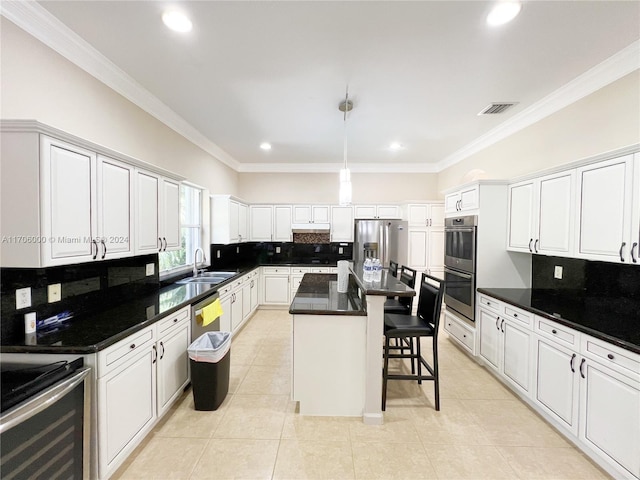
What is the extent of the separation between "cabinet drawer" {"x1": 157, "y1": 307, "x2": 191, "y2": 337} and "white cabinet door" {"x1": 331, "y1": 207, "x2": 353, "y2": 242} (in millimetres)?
3467

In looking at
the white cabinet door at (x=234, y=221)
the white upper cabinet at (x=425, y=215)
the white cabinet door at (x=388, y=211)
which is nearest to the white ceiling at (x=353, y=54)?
the white cabinet door at (x=234, y=221)

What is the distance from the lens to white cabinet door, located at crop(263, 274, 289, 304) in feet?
17.4

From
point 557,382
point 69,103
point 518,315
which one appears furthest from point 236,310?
point 557,382

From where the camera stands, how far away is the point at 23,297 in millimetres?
1631

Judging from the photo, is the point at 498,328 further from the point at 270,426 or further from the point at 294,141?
the point at 294,141

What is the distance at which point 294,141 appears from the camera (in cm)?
424

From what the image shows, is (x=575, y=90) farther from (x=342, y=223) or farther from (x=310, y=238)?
(x=310, y=238)

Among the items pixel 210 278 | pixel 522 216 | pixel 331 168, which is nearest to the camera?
pixel 522 216

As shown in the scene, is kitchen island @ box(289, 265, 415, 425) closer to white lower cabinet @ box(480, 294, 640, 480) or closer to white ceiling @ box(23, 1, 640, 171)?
white lower cabinet @ box(480, 294, 640, 480)

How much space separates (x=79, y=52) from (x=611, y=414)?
4.33 metres

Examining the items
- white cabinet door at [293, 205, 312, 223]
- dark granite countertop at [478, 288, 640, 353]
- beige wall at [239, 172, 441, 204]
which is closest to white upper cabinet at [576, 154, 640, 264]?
dark granite countertop at [478, 288, 640, 353]

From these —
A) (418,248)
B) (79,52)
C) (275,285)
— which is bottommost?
(275,285)

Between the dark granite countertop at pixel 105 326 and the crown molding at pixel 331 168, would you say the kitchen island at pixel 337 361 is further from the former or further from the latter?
the crown molding at pixel 331 168

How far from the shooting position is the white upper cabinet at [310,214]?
5.50 metres
